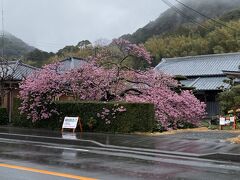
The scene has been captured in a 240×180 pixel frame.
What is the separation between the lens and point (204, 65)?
143 feet

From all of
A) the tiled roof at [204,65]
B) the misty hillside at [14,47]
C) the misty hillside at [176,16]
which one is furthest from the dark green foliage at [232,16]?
the misty hillside at [14,47]

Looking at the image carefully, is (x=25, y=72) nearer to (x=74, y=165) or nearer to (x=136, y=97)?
(x=136, y=97)

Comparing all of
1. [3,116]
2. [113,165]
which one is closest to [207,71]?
[3,116]

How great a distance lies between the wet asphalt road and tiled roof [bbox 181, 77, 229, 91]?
24296mm

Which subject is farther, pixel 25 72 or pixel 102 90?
pixel 25 72

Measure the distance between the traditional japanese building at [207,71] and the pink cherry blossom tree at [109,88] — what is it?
11783 mm

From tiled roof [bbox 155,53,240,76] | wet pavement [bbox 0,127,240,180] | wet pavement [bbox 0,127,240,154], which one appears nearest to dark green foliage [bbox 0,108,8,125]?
wet pavement [bbox 0,127,240,154]

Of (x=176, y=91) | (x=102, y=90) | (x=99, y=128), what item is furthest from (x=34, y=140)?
(x=176, y=91)

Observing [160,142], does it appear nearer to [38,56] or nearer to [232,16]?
[232,16]

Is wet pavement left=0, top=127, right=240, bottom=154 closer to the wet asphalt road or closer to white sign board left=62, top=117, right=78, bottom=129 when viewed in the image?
the wet asphalt road

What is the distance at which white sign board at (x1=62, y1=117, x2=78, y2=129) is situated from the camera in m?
21.8

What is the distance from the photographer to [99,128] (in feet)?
71.2

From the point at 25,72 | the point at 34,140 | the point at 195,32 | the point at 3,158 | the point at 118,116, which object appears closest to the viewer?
the point at 3,158

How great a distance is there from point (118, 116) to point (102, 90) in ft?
9.73
